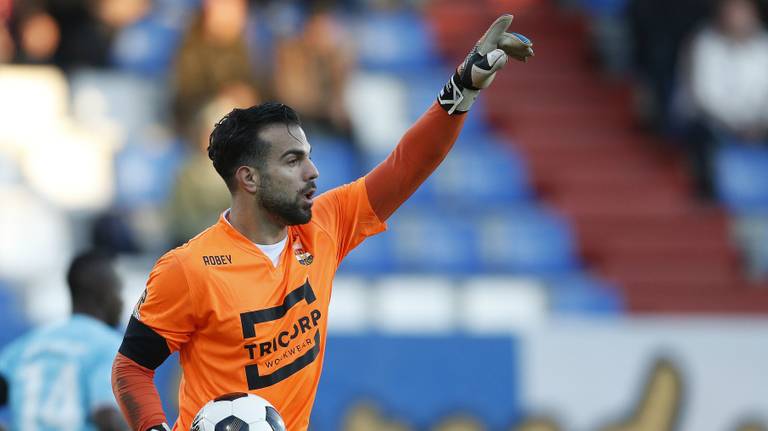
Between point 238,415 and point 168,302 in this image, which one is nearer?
point 238,415

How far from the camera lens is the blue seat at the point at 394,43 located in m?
12.9

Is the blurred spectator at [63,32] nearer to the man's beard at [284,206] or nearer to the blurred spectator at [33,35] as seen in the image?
the blurred spectator at [33,35]

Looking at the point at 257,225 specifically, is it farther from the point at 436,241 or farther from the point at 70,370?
the point at 436,241

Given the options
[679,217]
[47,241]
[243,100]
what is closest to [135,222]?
[47,241]

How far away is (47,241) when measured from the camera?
10188 mm

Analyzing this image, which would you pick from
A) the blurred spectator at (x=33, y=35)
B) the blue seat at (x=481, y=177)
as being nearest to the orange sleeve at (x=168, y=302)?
the blue seat at (x=481, y=177)

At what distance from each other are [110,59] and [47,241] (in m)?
2.23

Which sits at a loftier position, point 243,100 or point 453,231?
point 243,100

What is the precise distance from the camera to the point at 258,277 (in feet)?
15.2

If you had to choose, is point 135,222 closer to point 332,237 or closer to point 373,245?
point 373,245

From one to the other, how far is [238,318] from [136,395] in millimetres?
418

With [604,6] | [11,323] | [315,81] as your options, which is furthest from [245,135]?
[604,6]

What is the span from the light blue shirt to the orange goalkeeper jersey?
1.28 m

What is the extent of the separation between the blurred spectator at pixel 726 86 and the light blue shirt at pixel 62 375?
7.05 m
